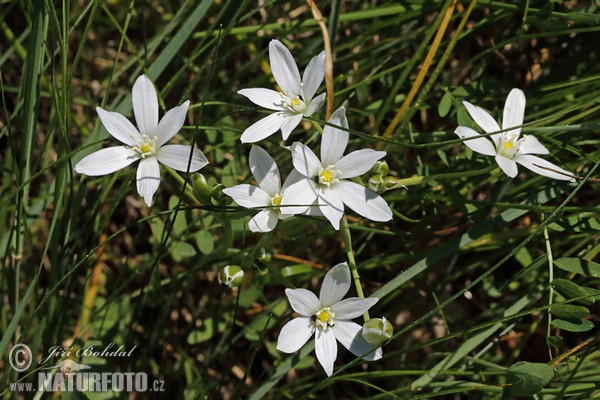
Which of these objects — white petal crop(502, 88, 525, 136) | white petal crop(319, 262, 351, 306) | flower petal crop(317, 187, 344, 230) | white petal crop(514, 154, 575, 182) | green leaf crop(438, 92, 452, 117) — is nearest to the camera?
flower petal crop(317, 187, 344, 230)

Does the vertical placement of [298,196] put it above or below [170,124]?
below

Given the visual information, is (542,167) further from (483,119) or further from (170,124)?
(170,124)

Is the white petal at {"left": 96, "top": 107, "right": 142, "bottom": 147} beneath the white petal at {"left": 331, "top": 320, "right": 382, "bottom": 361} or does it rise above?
above

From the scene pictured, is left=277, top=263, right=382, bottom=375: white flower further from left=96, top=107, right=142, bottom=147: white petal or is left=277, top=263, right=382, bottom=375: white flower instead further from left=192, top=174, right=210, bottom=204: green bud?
left=96, top=107, right=142, bottom=147: white petal

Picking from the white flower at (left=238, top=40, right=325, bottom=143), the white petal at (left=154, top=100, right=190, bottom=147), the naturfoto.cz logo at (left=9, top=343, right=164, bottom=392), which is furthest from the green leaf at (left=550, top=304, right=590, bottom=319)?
the naturfoto.cz logo at (left=9, top=343, right=164, bottom=392)

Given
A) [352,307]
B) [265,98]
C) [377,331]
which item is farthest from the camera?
[265,98]

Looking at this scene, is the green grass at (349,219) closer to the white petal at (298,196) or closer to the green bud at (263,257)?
the green bud at (263,257)

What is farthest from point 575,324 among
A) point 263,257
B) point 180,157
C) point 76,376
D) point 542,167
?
point 76,376
